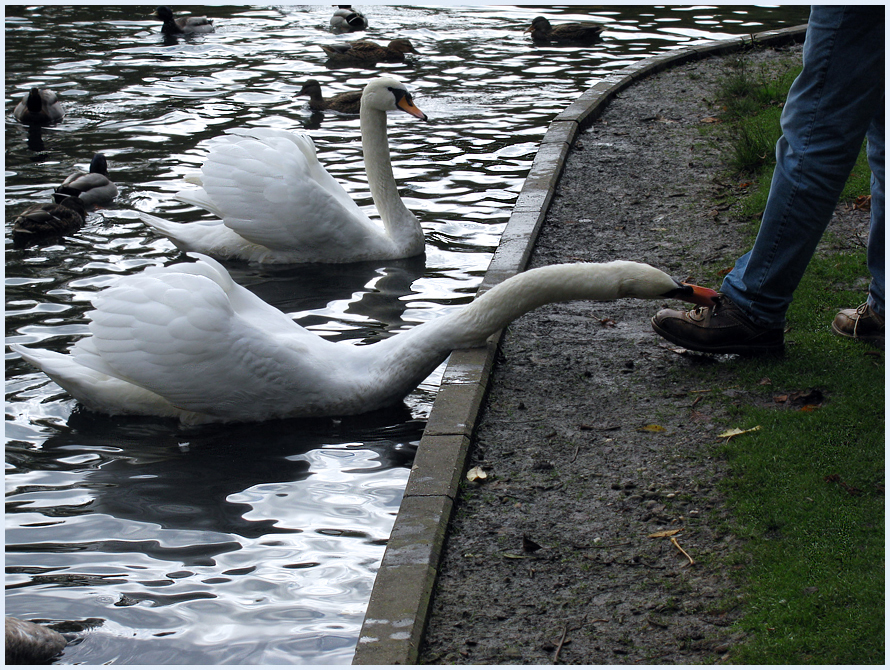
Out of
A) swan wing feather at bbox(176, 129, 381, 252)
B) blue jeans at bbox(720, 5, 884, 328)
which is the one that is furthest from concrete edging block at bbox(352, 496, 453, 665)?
swan wing feather at bbox(176, 129, 381, 252)

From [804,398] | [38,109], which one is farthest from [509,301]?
[38,109]

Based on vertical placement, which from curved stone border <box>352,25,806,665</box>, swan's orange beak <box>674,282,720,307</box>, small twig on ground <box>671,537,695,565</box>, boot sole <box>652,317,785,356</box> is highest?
swan's orange beak <box>674,282,720,307</box>

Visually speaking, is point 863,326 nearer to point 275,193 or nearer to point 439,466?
point 439,466

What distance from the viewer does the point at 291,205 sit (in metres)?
7.42

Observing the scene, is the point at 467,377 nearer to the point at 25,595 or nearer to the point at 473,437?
the point at 473,437

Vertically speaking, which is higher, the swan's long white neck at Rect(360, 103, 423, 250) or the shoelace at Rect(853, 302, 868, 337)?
the swan's long white neck at Rect(360, 103, 423, 250)

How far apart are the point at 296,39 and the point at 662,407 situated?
44.6 ft

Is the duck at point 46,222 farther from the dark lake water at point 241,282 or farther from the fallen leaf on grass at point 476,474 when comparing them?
the fallen leaf on grass at point 476,474

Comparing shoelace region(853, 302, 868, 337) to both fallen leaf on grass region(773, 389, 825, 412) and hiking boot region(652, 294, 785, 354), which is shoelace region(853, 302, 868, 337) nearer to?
hiking boot region(652, 294, 785, 354)

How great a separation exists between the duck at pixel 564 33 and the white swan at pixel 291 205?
8185 mm

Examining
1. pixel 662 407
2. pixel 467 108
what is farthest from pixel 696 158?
pixel 662 407

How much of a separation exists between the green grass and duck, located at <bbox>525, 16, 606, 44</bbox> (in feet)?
35.0

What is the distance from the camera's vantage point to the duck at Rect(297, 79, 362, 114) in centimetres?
1195

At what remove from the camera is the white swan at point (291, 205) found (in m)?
7.44
